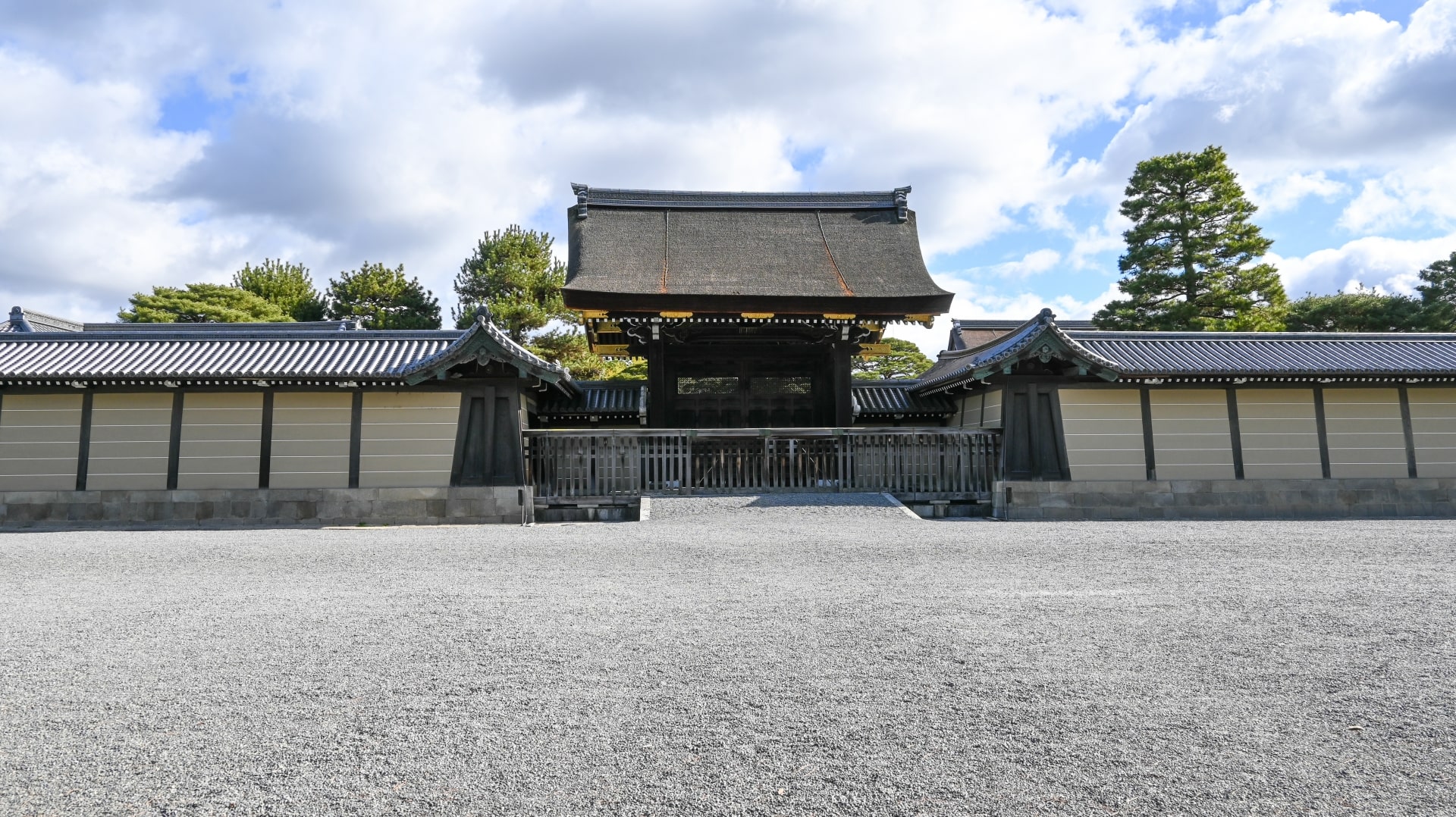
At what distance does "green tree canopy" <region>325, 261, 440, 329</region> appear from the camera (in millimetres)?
28953

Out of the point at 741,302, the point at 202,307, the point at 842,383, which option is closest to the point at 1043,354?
the point at 842,383

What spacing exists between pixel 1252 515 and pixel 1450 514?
322 centimetres

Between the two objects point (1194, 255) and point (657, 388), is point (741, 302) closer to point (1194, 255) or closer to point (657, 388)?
point (657, 388)

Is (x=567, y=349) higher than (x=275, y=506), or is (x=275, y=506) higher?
(x=567, y=349)

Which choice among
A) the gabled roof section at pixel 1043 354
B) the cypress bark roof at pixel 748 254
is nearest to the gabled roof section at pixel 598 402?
the cypress bark roof at pixel 748 254

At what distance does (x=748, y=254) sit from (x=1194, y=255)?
1464cm

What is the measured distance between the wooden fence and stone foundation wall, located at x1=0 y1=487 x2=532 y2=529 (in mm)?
976

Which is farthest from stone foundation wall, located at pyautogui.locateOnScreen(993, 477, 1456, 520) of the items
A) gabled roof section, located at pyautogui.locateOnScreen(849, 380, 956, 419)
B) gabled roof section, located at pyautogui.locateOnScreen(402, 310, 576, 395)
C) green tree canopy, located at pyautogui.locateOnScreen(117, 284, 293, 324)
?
green tree canopy, located at pyautogui.locateOnScreen(117, 284, 293, 324)

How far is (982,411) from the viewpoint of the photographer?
13.8 meters

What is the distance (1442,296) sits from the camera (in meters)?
27.2

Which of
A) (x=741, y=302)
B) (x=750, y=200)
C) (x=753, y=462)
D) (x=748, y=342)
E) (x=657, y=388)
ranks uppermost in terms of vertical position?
(x=750, y=200)

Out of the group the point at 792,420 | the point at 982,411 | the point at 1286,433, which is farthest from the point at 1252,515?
the point at 792,420

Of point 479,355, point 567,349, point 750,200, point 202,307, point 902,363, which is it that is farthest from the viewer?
point 902,363

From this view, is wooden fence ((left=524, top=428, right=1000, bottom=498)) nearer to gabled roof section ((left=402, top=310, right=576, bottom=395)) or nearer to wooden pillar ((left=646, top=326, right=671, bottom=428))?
gabled roof section ((left=402, top=310, right=576, bottom=395))
